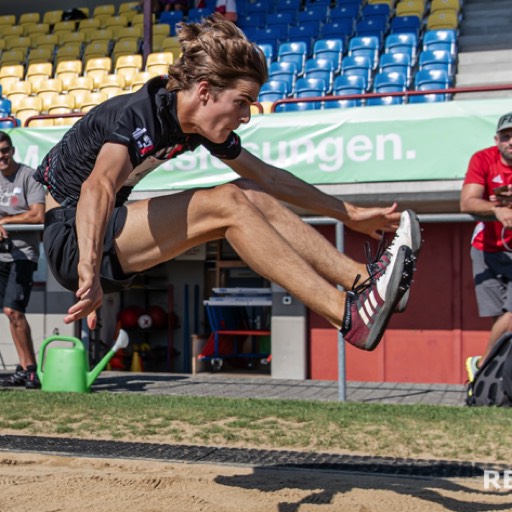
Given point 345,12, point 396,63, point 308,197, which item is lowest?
point 308,197

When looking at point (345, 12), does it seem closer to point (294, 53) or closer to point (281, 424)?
point (294, 53)

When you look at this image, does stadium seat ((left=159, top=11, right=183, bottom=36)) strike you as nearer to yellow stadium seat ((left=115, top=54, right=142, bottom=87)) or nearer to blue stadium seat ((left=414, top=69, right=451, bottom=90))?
yellow stadium seat ((left=115, top=54, right=142, bottom=87))

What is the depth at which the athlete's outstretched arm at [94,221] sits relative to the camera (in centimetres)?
330

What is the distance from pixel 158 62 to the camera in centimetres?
1527

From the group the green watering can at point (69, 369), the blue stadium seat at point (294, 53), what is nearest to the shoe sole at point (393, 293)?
the green watering can at point (69, 369)

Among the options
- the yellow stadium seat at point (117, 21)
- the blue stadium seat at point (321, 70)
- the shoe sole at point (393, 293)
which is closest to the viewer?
the shoe sole at point (393, 293)

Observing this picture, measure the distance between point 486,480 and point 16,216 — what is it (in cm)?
533

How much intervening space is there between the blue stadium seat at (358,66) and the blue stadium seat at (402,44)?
0.61 metres

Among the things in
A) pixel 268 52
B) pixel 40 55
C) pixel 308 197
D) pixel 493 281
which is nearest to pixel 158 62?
pixel 268 52

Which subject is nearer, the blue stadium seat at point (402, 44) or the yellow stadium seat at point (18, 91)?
the blue stadium seat at point (402, 44)

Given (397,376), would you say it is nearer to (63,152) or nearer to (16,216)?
(16,216)

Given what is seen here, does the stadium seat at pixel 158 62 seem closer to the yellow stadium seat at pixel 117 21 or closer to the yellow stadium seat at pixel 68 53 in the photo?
the yellow stadium seat at pixel 68 53

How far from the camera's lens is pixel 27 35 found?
1928 cm

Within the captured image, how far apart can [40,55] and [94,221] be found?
15732 millimetres
